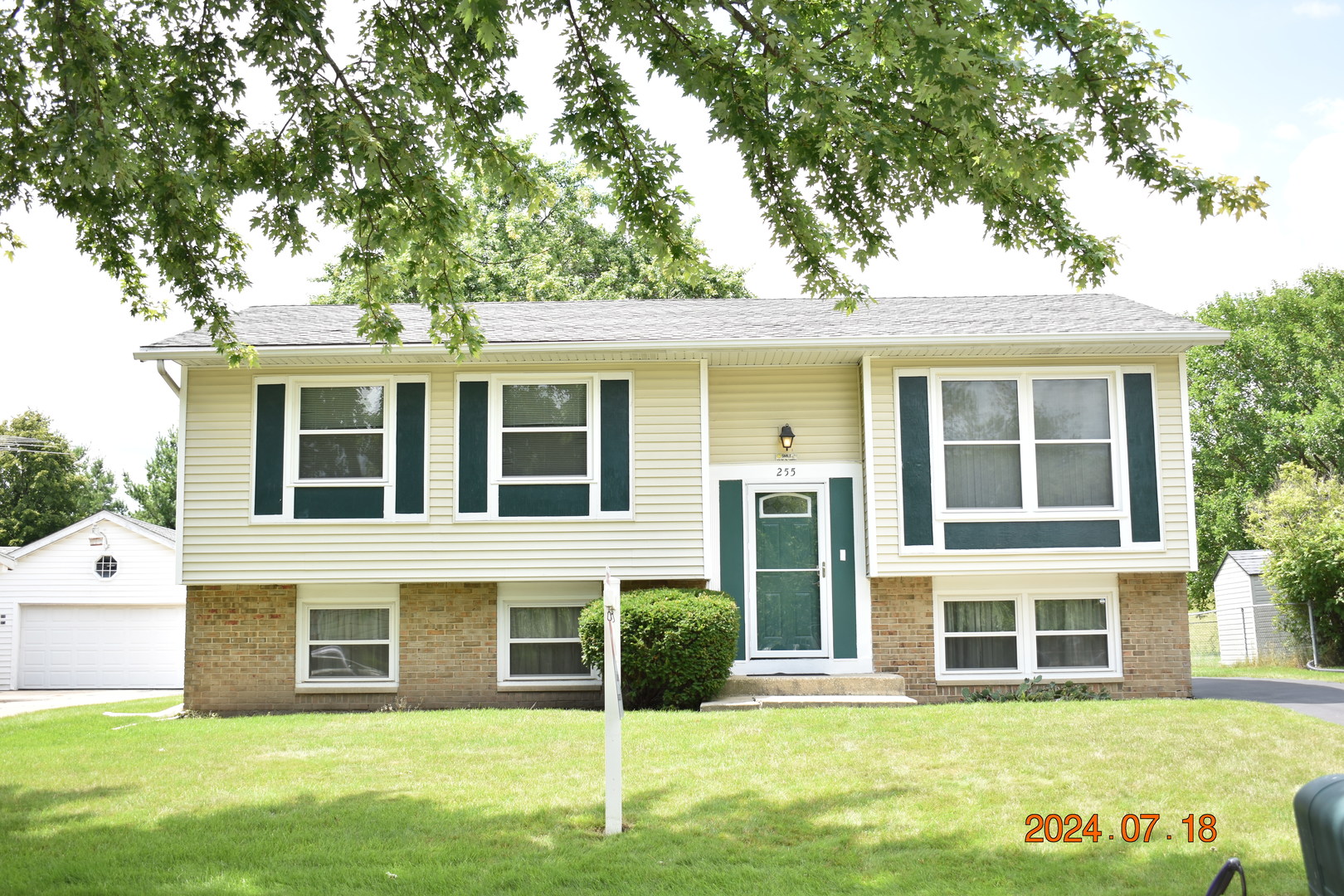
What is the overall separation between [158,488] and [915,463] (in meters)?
40.6

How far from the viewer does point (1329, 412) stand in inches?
1451

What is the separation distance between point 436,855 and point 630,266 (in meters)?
22.3

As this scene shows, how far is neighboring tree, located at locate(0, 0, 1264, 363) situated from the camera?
19.8 feet

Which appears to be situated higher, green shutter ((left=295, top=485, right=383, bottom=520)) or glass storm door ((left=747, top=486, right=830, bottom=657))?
green shutter ((left=295, top=485, right=383, bottom=520))

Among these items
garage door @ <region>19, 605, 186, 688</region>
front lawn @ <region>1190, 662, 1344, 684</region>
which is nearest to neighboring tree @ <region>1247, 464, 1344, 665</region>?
front lawn @ <region>1190, 662, 1344, 684</region>

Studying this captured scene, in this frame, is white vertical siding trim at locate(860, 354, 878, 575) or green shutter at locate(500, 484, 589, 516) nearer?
white vertical siding trim at locate(860, 354, 878, 575)

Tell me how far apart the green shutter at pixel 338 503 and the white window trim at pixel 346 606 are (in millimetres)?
945

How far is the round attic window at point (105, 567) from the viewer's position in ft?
82.6

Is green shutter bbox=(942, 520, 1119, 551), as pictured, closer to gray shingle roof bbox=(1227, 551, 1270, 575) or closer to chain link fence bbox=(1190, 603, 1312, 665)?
chain link fence bbox=(1190, 603, 1312, 665)

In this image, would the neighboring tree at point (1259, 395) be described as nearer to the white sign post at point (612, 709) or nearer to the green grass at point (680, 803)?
the green grass at point (680, 803)

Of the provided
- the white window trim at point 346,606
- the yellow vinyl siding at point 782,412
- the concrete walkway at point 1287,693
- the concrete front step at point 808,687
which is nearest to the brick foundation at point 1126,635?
the concrete walkway at point 1287,693

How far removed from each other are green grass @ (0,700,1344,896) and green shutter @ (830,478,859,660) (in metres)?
2.49

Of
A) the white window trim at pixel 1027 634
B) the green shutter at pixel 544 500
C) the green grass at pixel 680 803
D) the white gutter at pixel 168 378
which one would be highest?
the white gutter at pixel 168 378

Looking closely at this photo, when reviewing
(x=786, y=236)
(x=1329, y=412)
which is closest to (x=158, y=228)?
(x=786, y=236)
